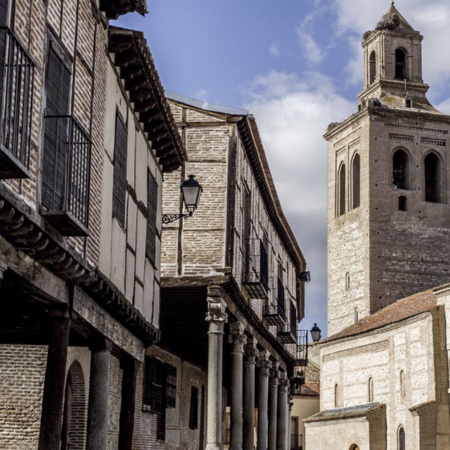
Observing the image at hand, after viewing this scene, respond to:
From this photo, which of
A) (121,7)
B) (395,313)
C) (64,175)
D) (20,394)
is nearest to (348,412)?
(395,313)

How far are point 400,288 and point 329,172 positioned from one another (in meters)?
10.6

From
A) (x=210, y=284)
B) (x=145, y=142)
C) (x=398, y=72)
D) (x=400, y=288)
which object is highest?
(x=398, y=72)

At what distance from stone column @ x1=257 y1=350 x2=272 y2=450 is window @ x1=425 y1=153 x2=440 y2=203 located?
34.6 metres

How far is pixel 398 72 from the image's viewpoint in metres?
63.0

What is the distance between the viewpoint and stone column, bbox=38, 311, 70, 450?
10117mm

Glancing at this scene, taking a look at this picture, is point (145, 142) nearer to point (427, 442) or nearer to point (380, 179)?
point (427, 442)

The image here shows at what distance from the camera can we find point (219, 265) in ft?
62.8

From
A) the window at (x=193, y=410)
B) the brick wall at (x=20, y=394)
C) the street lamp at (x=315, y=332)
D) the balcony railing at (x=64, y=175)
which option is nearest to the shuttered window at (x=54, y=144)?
the balcony railing at (x=64, y=175)

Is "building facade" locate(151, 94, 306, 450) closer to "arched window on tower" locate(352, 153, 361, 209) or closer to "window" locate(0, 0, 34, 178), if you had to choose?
"window" locate(0, 0, 34, 178)

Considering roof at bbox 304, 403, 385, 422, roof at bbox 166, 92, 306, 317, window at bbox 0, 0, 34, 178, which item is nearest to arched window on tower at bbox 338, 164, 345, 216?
roof at bbox 304, 403, 385, 422

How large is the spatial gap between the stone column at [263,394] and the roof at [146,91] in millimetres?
10526

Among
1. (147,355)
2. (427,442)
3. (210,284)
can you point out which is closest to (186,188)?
(210,284)

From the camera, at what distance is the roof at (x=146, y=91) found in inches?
508

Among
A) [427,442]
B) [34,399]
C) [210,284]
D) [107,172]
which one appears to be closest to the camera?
[107,172]
